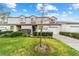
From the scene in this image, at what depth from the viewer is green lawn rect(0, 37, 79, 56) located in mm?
3111

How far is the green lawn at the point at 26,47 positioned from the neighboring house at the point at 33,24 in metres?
0.13

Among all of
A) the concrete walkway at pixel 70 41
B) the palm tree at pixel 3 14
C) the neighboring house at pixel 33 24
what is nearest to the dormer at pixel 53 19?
the neighboring house at pixel 33 24

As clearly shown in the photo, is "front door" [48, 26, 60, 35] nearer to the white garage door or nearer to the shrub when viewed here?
the white garage door

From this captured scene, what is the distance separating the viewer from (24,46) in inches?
124

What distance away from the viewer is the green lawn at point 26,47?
3.11 metres

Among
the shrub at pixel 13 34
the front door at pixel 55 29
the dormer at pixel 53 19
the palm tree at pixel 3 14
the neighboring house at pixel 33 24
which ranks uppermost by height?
the palm tree at pixel 3 14

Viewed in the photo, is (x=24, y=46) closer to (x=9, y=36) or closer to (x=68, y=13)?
(x=9, y=36)

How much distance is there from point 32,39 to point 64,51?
17.6 inches

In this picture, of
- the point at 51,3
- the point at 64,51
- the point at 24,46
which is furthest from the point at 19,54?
the point at 51,3

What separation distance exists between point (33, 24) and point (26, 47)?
0.32 m

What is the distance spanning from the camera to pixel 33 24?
3.20 metres

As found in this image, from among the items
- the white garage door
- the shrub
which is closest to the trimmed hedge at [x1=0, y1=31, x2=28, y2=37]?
the shrub

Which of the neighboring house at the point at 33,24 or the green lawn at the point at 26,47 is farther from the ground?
the neighboring house at the point at 33,24

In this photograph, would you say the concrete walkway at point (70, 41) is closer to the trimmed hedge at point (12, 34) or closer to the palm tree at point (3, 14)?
the trimmed hedge at point (12, 34)
